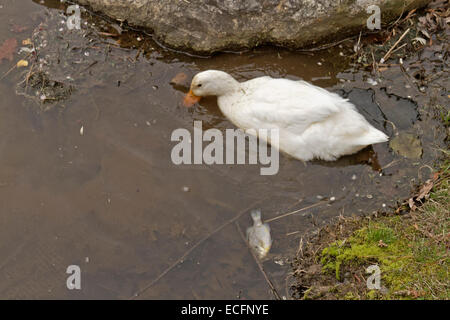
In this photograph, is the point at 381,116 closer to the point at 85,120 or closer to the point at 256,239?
the point at 256,239

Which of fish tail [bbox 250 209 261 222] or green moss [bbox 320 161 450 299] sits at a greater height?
green moss [bbox 320 161 450 299]

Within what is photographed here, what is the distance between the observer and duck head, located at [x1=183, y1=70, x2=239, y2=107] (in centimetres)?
472

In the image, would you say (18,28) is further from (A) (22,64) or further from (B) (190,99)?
(B) (190,99)

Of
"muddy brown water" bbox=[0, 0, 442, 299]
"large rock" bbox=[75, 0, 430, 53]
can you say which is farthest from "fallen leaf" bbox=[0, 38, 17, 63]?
"large rock" bbox=[75, 0, 430, 53]

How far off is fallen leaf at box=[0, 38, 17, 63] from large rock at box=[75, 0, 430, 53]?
1.28m

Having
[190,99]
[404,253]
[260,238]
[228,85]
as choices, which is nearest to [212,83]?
[228,85]

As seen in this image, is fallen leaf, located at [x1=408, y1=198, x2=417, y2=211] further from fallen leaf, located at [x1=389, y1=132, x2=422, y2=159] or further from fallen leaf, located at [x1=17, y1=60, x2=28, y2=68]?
fallen leaf, located at [x1=17, y1=60, x2=28, y2=68]

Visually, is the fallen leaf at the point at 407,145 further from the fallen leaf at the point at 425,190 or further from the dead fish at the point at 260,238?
the dead fish at the point at 260,238

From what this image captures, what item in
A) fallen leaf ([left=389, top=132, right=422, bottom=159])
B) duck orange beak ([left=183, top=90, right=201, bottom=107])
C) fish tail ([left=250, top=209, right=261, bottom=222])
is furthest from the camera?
duck orange beak ([left=183, top=90, right=201, bottom=107])

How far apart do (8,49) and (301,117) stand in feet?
11.8

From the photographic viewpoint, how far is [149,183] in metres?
4.56

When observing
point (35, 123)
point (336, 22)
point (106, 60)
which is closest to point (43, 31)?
point (106, 60)

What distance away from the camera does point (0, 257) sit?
4148 millimetres

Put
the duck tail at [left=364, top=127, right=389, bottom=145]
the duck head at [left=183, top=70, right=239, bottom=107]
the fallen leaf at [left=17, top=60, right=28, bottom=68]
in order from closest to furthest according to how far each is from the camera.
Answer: the duck tail at [left=364, top=127, right=389, bottom=145] → the duck head at [left=183, top=70, right=239, bottom=107] → the fallen leaf at [left=17, top=60, right=28, bottom=68]
